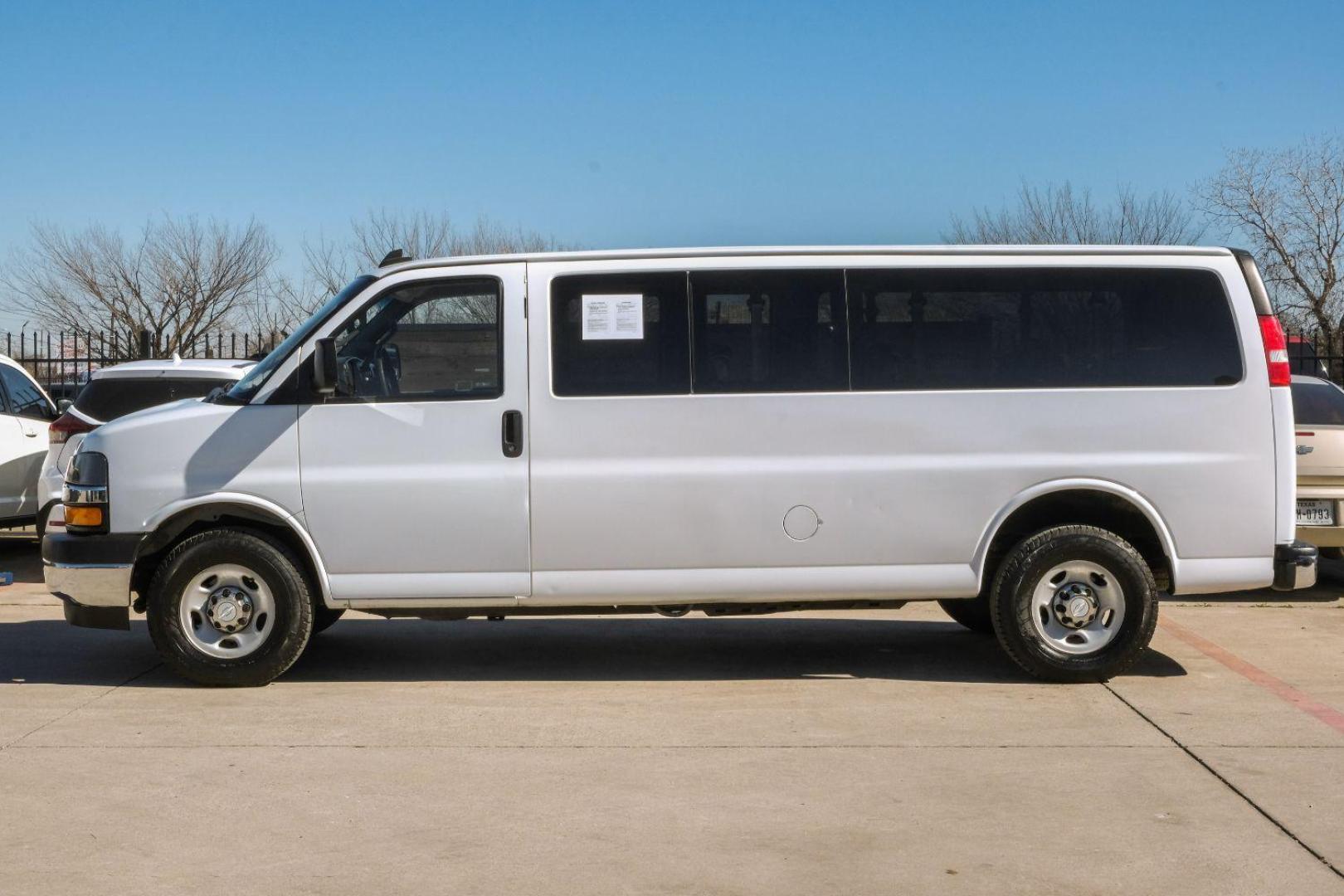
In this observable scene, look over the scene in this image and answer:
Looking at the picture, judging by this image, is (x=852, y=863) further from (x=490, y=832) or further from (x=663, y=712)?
(x=663, y=712)

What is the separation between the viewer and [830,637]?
9.48 m

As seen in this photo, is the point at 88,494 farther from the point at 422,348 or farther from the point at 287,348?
the point at 422,348

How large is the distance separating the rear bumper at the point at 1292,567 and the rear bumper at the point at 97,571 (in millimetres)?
5785

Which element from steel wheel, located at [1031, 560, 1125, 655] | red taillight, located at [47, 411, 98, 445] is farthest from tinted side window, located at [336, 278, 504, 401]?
red taillight, located at [47, 411, 98, 445]

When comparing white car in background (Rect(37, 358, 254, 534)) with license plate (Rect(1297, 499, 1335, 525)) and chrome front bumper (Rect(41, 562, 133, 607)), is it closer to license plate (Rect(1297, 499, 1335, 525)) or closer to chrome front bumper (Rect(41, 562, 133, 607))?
chrome front bumper (Rect(41, 562, 133, 607))

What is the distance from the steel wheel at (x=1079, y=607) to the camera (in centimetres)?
775

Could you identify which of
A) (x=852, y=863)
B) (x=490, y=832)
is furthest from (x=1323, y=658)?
(x=490, y=832)

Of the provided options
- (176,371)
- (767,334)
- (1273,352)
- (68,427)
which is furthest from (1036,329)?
(68,427)

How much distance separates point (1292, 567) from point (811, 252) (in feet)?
9.65

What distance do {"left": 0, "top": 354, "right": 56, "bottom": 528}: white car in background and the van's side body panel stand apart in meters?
7.15

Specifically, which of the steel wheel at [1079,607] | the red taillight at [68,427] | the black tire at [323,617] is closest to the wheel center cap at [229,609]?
the black tire at [323,617]

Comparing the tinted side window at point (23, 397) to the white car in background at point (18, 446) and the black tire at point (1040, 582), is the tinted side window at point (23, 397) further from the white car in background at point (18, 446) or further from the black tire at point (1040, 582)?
the black tire at point (1040, 582)

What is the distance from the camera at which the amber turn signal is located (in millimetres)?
7660

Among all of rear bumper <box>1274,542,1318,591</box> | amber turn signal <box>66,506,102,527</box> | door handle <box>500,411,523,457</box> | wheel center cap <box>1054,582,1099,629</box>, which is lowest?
wheel center cap <box>1054,582,1099,629</box>
